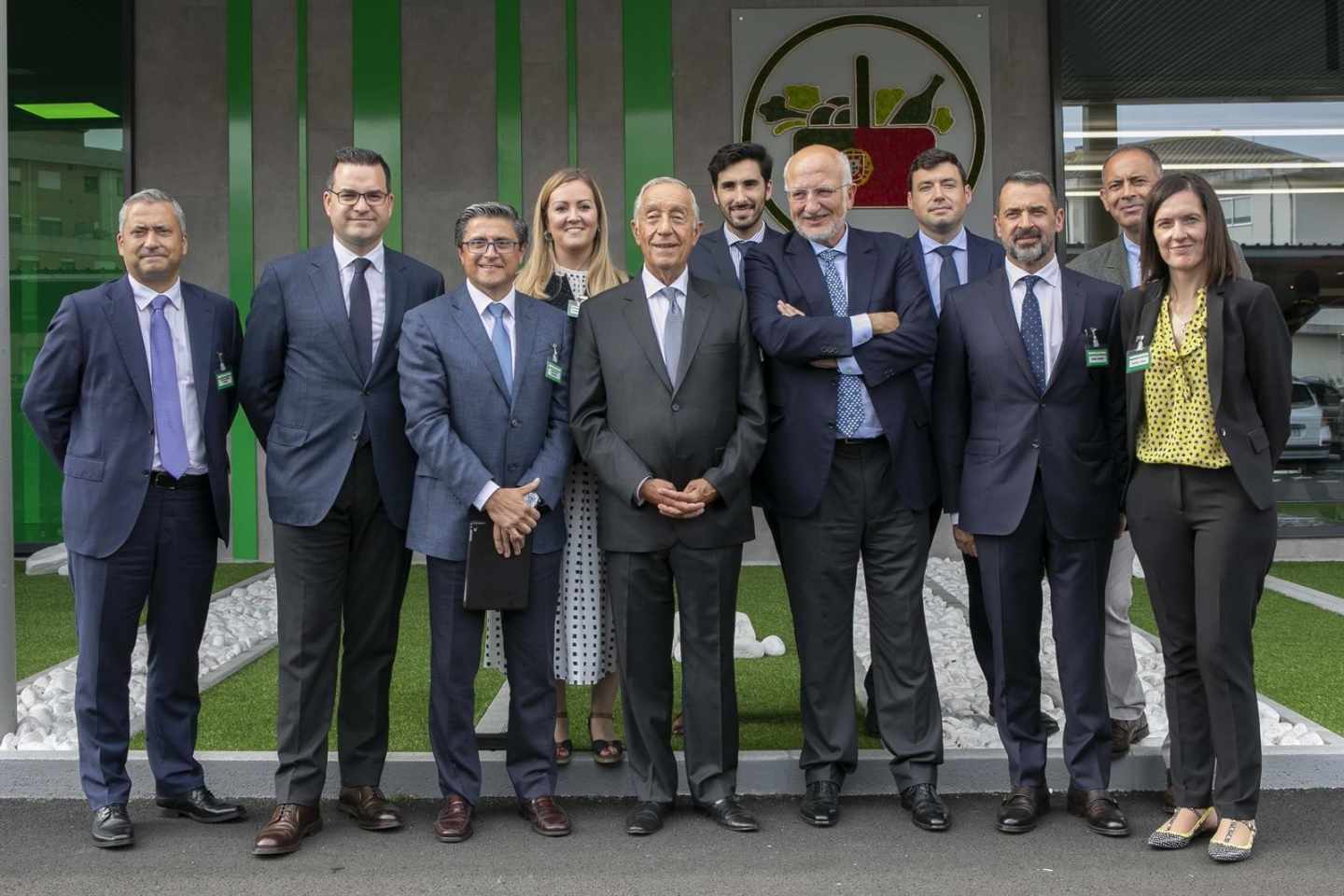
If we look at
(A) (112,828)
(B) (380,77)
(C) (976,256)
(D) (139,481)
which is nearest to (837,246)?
(C) (976,256)

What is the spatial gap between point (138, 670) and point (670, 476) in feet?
12.2

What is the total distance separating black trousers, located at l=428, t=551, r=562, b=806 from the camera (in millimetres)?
4328

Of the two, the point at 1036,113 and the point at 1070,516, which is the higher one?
the point at 1036,113

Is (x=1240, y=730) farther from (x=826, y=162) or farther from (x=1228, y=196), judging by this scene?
(x=1228, y=196)

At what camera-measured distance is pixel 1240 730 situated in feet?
13.1

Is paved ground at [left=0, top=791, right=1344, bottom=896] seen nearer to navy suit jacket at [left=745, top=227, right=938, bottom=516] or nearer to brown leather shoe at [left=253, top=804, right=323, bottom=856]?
brown leather shoe at [left=253, top=804, right=323, bottom=856]

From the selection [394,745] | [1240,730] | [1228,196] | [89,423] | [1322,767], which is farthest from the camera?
[1228,196]

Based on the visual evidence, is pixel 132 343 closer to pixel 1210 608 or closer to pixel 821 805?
pixel 821 805

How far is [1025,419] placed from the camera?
4.30 m

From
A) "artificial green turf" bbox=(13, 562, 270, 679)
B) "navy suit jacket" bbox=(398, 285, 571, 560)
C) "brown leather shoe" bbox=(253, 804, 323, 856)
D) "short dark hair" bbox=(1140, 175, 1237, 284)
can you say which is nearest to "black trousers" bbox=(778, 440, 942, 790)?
"navy suit jacket" bbox=(398, 285, 571, 560)

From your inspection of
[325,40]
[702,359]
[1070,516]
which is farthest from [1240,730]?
[325,40]

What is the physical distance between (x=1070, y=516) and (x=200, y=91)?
339 inches

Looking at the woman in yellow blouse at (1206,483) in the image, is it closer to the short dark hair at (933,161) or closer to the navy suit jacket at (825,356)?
the navy suit jacket at (825,356)

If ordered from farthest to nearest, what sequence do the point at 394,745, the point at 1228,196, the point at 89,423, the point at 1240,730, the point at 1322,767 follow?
the point at 1228,196 → the point at 394,745 → the point at 1322,767 → the point at 89,423 → the point at 1240,730
